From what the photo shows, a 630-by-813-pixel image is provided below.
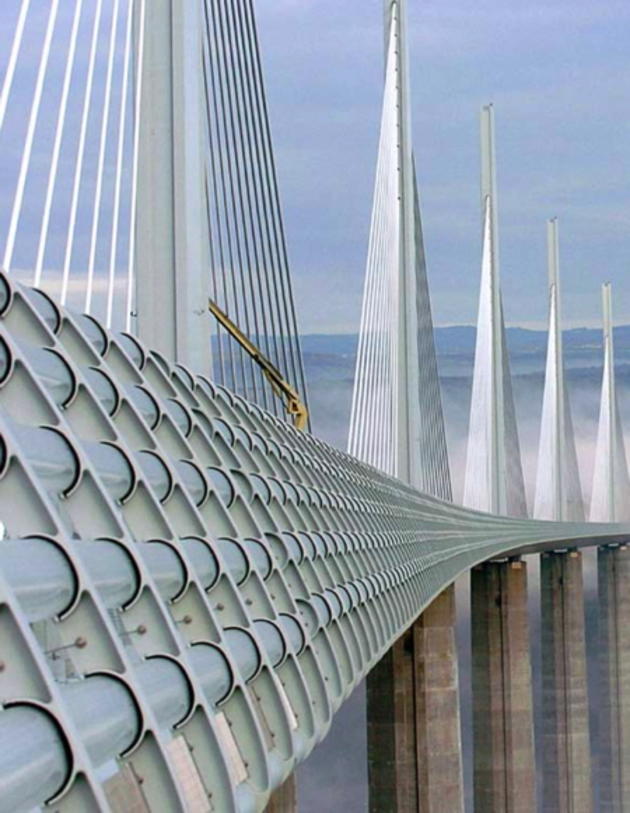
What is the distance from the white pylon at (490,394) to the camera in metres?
39.6

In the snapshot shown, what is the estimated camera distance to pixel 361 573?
9.78 metres

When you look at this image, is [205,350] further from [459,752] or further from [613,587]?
[613,587]

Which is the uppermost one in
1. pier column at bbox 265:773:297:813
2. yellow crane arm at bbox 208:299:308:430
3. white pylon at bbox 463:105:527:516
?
white pylon at bbox 463:105:527:516

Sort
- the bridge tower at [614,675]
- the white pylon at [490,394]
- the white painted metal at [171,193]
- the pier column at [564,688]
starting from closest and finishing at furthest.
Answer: the white painted metal at [171,193] < the white pylon at [490,394] < the pier column at [564,688] < the bridge tower at [614,675]

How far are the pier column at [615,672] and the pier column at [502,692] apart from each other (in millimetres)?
12186

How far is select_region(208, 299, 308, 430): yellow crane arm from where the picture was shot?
12959mm

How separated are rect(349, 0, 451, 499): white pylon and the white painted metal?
13.3 m

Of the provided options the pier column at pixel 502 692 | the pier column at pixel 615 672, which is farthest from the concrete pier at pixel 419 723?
the pier column at pixel 615 672

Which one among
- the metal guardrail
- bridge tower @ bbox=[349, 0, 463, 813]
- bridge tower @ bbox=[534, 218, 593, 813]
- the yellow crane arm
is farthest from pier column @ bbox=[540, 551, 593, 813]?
the metal guardrail

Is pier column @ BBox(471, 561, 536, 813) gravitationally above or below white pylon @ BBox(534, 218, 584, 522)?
below

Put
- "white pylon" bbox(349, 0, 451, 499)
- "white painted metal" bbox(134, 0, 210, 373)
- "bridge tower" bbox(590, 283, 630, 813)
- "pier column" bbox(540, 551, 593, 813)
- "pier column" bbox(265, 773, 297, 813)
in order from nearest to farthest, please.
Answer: "white painted metal" bbox(134, 0, 210, 373) < "pier column" bbox(265, 773, 297, 813) < "white pylon" bbox(349, 0, 451, 499) < "pier column" bbox(540, 551, 593, 813) < "bridge tower" bbox(590, 283, 630, 813)

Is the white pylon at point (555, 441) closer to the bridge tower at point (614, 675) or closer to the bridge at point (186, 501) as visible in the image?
the bridge tower at point (614, 675)

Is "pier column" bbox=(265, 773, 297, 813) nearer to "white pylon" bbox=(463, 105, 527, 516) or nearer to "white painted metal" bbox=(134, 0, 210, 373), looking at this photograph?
"white painted metal" bbox=(134, 0, 210, 373)

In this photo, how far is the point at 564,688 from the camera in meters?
49.9
